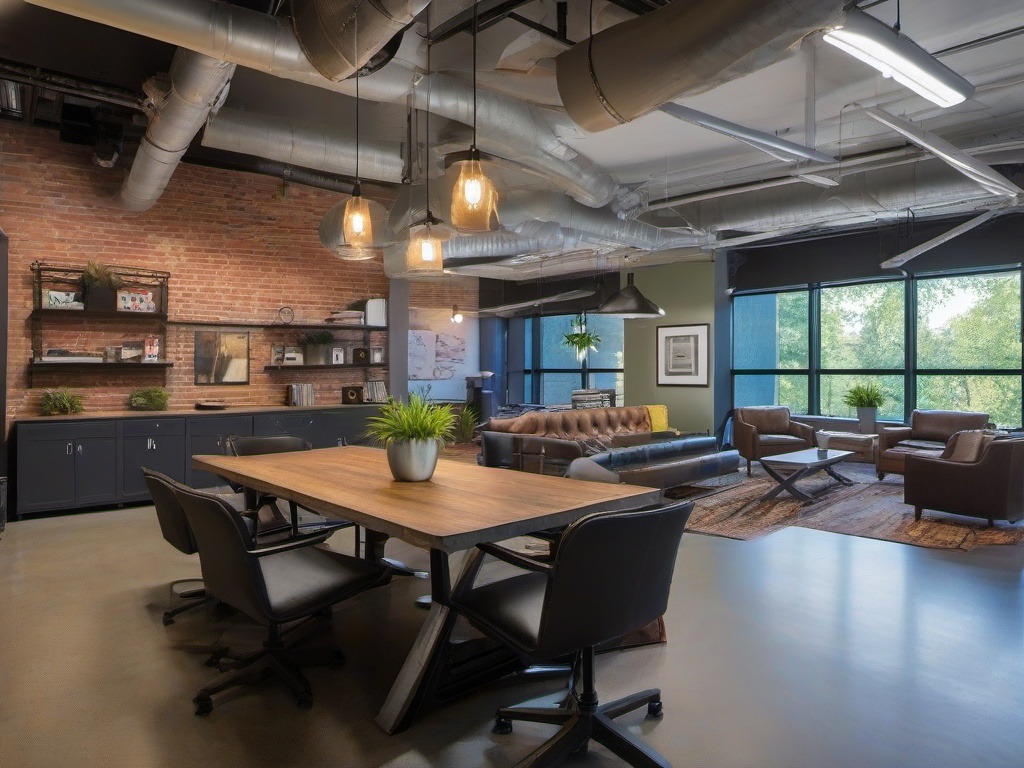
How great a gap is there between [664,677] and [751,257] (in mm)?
9131

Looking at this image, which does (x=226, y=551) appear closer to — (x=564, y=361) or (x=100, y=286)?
(x=100, y=286)

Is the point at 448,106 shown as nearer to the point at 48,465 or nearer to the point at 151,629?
the point at 151,629

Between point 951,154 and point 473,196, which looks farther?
point 951,154

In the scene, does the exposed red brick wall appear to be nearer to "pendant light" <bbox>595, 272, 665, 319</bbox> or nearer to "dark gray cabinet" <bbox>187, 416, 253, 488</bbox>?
"dark gray cabinet" <bbox>187, 416, 253, 488</bbox>

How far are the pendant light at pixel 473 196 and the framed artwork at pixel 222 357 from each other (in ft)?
17.5

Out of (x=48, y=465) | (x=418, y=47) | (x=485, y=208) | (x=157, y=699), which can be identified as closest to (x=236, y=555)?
(x=157, y=699)

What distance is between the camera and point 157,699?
9.20 ft

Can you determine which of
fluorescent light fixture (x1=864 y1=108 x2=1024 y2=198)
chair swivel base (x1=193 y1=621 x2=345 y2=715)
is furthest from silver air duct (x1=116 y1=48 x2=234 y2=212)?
fluorescent light fixture (x1=864 y1=108 x2=1024 y2=198)

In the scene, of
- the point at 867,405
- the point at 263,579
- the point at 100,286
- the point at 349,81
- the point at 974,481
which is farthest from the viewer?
the point at 867,405

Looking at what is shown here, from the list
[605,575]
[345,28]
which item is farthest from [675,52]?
[605,575]

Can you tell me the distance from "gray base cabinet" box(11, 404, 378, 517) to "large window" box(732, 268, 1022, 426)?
7277 mm

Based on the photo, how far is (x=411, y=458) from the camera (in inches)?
128

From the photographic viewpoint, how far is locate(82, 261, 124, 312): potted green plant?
21.8ft

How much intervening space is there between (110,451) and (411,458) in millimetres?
4528
